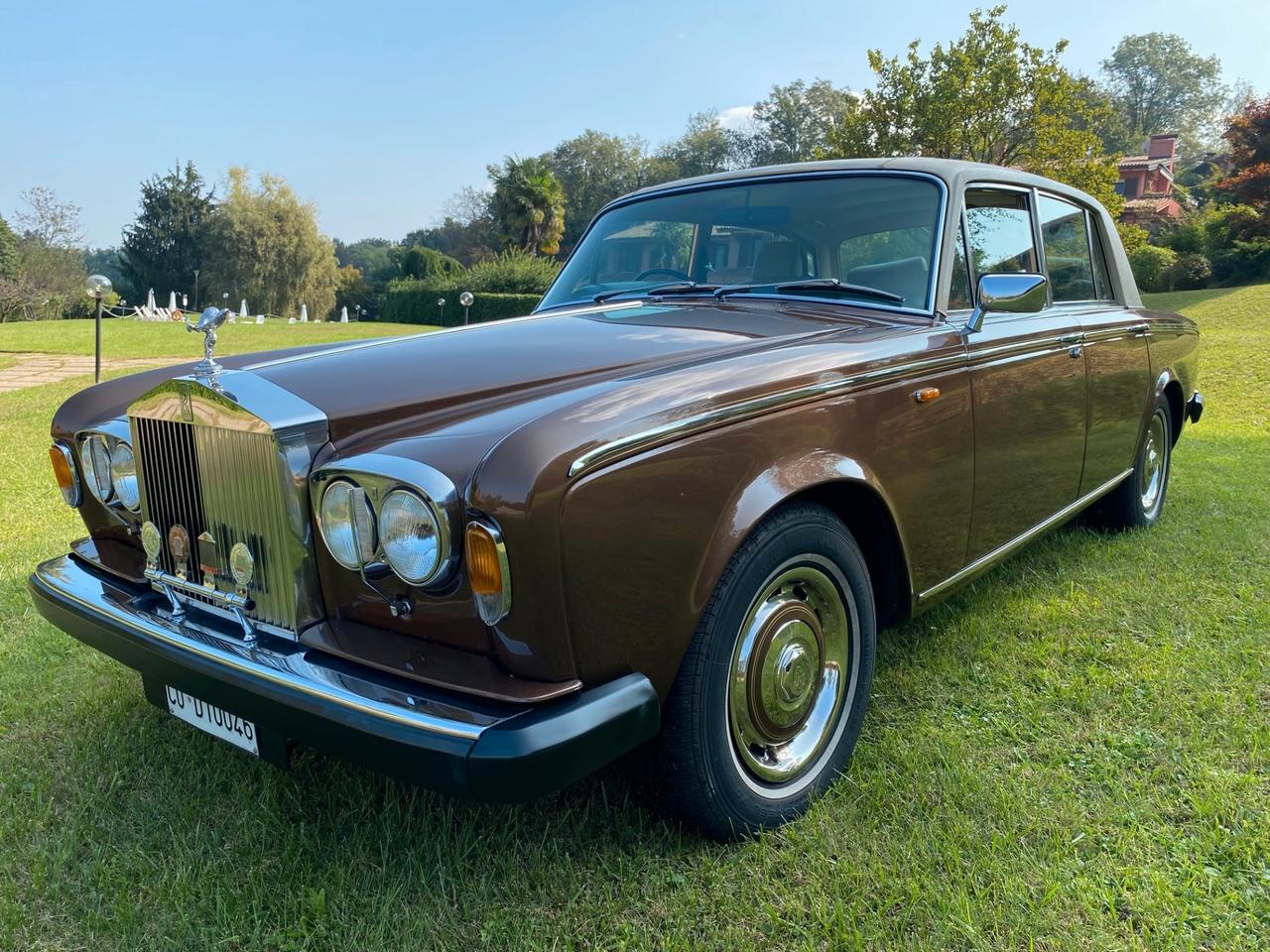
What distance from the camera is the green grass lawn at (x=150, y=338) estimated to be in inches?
740

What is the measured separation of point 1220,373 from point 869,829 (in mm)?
12601

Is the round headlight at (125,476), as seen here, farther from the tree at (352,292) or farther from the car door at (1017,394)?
the tree at (352,292)

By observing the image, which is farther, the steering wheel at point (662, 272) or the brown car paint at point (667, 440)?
the steering wheel at point (662, 272)

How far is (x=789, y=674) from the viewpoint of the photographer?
2.10 m

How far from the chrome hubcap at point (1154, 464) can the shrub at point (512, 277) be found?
27895 millimetres

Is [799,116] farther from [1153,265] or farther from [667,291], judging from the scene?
[667,291]

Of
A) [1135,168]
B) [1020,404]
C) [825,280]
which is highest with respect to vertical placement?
[1135,168]

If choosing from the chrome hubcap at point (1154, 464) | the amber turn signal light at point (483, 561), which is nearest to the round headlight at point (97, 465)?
the amber turn signal light at point (483, 561)

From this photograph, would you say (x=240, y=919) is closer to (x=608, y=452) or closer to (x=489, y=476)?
(x=489, y=476)

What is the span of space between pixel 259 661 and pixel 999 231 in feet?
9.37

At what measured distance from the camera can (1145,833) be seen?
6.80ft

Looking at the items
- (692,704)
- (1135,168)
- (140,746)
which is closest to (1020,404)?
(692,704)

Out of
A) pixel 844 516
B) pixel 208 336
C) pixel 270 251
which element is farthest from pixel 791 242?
pixel 270 251

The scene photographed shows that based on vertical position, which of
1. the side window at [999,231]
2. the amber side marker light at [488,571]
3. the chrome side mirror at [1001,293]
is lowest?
the amber side marker light at [488,571]
